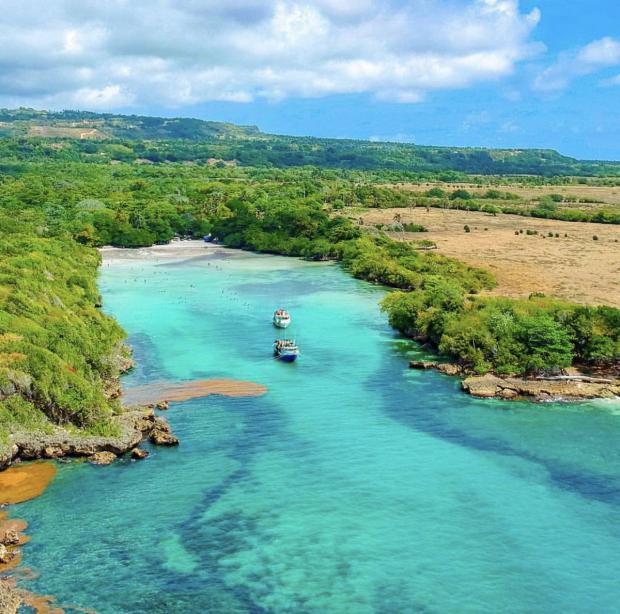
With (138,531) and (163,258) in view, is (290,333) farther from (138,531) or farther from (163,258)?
(163,258)

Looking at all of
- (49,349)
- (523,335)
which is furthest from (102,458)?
(523,335)

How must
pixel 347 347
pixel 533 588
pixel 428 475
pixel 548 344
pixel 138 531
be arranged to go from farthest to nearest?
pixel 347 347 < pixel 548 344 < pixel 428 475 < pixel 138 531 < pixel 533 588

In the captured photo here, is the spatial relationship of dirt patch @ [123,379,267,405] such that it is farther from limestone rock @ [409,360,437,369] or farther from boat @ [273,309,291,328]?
boat @ [273,309,291,328]

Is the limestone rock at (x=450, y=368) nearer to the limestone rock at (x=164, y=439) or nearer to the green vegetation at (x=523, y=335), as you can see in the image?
the green vegetation at (x=523, y=335)

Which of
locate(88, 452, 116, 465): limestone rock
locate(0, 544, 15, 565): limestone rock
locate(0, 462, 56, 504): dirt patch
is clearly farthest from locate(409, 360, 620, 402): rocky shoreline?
locate(0, 544, 15, 565): limestone rock

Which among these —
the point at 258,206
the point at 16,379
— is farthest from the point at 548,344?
the point at 258,206

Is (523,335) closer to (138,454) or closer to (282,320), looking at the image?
(282,320)
